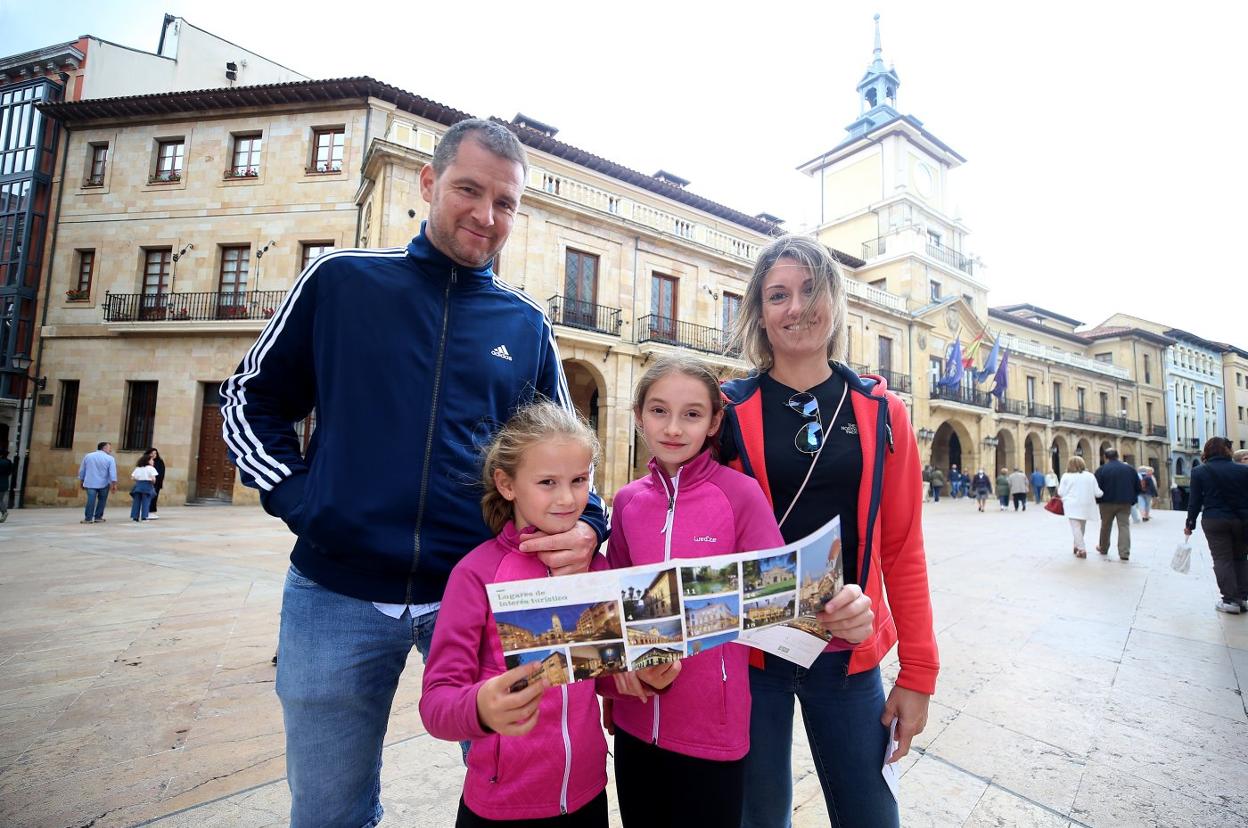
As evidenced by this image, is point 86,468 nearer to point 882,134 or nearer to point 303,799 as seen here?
point 303,799

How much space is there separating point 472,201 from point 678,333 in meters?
15.8

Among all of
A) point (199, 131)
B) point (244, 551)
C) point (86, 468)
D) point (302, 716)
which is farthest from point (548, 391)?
point (199, 131)

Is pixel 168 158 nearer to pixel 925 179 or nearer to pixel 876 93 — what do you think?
pixel 925 179

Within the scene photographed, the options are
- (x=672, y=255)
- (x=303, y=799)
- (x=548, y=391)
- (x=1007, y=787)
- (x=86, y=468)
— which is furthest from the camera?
(x=672, y=255)

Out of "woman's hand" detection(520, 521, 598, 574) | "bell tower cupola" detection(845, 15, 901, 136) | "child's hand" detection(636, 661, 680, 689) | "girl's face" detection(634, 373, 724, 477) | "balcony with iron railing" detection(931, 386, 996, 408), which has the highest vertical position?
"bell tower cupola" detection(845, 15, 901, 136)

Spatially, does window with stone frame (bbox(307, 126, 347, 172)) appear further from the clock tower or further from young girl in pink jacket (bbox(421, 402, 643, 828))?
the clock tower

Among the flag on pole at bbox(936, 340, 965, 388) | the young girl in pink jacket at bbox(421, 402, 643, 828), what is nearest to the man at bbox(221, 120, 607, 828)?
the young girl in pink jacket at bbox(421, 402, 643, 828)

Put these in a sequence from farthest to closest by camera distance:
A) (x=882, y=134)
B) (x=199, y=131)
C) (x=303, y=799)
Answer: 1. (x=882, y=134)
2. (x=199, y=131)
3. (x=303, y=799)

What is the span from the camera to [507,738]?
1.22 m

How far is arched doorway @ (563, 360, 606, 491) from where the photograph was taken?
603 inches

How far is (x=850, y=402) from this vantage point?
1.59m

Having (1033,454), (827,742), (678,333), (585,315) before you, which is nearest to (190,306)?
(585,315)

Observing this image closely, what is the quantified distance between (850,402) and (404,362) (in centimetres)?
124

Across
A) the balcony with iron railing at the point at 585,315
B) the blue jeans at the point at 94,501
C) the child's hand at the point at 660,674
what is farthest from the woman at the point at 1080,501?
the blue jeans at the point at 94,501
